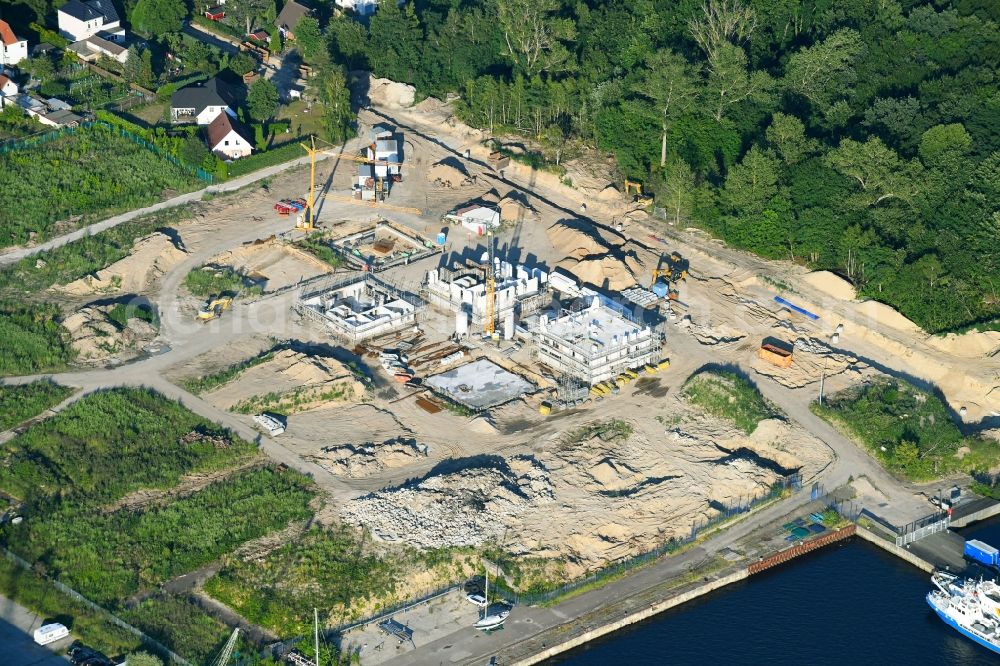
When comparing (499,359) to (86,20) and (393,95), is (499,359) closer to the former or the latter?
(393,95)

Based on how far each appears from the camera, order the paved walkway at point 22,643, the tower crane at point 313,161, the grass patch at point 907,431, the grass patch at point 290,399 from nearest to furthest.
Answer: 1. the paved walkway at point 22,643
2. the grass patch at point 907,431
3. the grass patch at point 290,399
4. the tower crane at point 313,161

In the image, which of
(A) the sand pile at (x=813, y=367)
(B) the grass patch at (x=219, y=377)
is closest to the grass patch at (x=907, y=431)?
(A) the sand pile at (x=813, y=367)

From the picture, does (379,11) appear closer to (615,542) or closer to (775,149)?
(775,149)

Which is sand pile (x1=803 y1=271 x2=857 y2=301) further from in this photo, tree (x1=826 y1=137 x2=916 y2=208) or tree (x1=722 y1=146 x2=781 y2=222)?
tree (x1=722 y1=146 x2=781 y2=222)

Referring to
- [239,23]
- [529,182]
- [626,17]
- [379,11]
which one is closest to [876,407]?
[529,182]

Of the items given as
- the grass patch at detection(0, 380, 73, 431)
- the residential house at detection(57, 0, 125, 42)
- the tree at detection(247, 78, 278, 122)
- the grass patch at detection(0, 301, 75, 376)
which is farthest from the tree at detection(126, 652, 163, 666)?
the residential house at detection(57, 0, 125, 42)

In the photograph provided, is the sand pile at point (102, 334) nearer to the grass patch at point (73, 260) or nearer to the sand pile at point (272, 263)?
the grass patch at point (73, 260)
